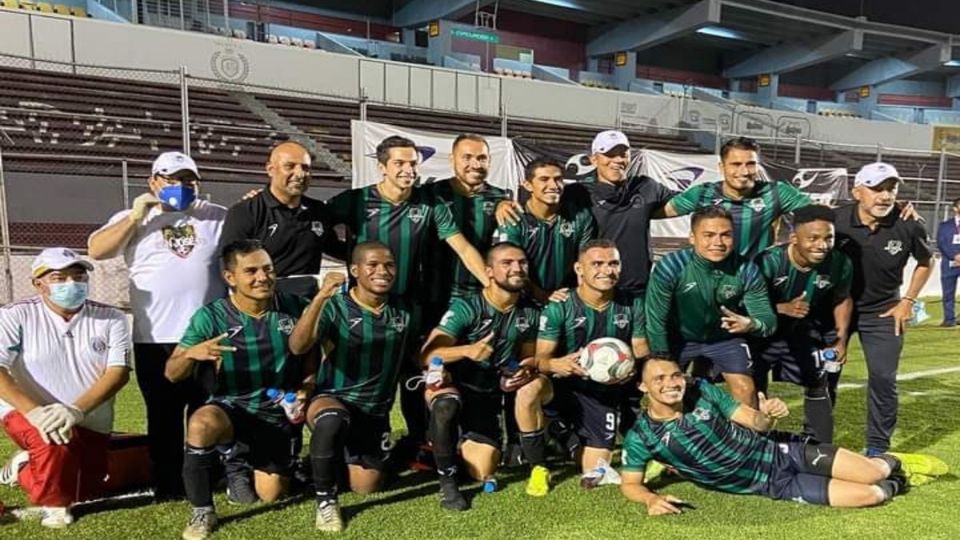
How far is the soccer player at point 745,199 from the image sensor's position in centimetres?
461

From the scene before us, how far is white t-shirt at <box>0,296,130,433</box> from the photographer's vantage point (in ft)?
11.9

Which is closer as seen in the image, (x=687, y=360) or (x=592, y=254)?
(x=592, y=254)

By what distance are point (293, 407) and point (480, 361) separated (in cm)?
104

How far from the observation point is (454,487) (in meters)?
3.99

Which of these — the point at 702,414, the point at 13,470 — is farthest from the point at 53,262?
the point at 702,414

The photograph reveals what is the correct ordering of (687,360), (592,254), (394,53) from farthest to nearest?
1. (394,53)
2. (687,360)
3. (592,254)

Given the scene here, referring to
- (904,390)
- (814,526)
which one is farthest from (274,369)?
(904,390)

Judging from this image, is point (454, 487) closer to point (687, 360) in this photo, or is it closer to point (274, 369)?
point (274, 369)

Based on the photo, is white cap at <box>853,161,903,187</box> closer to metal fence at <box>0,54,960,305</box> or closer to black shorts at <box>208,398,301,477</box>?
black shorts at <box>208,398,301,477</box>

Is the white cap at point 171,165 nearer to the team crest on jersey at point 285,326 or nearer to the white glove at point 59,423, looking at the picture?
the team crest on jersey at point 285,326

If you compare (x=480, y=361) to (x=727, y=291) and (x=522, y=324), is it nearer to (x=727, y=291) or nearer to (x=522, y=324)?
(x=522, y=324)

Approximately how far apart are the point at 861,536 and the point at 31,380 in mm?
4111

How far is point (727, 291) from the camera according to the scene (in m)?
4.27

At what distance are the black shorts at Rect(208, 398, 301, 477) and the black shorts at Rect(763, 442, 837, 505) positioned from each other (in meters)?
2.63
